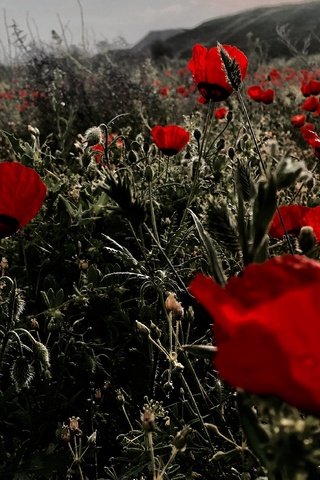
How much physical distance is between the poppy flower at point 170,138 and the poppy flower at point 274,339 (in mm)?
1640

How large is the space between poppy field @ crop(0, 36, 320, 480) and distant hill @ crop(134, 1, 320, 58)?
23.5 meters

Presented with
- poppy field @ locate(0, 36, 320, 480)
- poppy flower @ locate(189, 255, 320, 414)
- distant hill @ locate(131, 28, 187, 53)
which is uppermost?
poppy flower @ locate(189, 255, 320, 414)

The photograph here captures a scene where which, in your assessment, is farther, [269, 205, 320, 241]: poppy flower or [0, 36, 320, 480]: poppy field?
[269, 205, 320, 241]: poppy flower

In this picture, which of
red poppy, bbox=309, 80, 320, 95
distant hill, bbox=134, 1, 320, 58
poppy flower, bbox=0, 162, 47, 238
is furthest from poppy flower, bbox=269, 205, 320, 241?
distant hill, bbox=134, 1, 320, 58

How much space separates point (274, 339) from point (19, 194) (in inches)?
32.8

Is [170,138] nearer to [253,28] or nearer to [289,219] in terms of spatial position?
[289,219]

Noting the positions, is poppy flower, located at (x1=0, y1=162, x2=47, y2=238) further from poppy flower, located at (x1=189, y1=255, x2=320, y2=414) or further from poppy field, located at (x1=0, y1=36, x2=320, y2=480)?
poppy flower, located at (x1=189, y1=255, x2=320, y2=414)

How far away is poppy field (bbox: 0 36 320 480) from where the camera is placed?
47 cm

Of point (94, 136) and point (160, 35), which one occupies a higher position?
point (94, 136)

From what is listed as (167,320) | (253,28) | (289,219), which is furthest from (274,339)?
(253,28)

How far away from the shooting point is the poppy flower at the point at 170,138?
6.76 feet

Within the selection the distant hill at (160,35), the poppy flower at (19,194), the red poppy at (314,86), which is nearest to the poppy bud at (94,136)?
the poppy flower at (19,194)

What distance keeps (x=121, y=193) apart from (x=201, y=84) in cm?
99

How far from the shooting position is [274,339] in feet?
1.45
